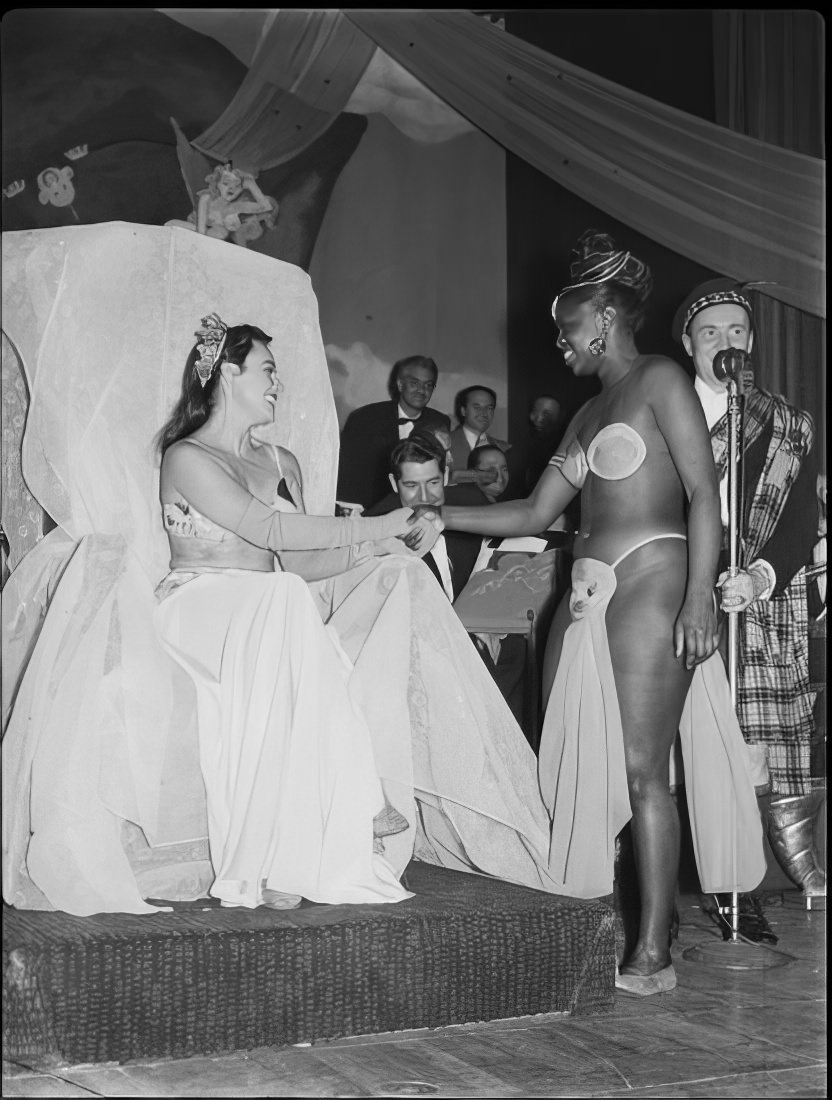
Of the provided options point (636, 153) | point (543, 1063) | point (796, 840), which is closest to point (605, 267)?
point (636, 153)

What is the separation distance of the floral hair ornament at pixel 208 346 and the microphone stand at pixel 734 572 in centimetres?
134

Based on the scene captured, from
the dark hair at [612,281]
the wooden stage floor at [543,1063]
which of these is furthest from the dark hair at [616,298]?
the wooden stage floor at [543,1063]

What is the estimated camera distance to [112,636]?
2.91 metres

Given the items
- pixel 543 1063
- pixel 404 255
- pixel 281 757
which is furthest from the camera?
pixel 404 255

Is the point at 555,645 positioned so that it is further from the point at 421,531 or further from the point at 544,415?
the point at 544,415

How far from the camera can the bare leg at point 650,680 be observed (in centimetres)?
327

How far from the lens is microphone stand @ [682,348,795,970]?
345cm

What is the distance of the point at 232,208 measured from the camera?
4246 millimetres

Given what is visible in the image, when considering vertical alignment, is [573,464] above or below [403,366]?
below

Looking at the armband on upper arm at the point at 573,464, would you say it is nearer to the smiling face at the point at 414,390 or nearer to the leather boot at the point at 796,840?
the smiling face at the point at 414,390

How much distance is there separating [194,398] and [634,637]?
119cm

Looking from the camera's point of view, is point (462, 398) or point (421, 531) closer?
point (421, 531)

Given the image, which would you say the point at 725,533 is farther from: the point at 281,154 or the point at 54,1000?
the point at 54,1000

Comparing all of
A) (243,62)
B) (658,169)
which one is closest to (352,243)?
(243,62)
